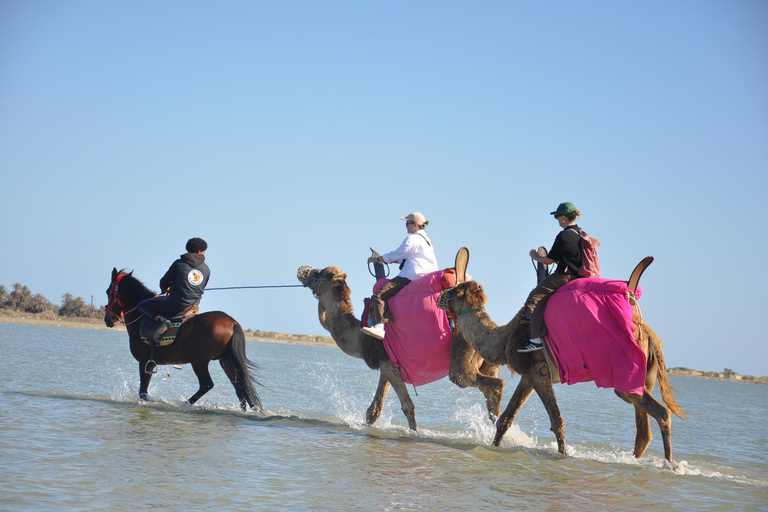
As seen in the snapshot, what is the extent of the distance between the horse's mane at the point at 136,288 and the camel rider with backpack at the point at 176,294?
34 cm

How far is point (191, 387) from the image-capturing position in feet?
54.4

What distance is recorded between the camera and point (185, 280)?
1114 centimetres

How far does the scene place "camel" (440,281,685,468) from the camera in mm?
8164

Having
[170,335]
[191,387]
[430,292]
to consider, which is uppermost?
[430,292]

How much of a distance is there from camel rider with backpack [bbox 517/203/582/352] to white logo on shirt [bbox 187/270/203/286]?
17.4 ft

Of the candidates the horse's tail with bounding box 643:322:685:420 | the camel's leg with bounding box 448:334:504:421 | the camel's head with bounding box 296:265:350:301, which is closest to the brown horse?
the camel's head with bounding box 296:265:350:301

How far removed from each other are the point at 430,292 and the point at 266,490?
4014mm

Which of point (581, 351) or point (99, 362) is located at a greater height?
point (581, 351)

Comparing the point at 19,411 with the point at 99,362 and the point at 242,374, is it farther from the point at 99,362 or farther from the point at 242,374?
the point at 99,362

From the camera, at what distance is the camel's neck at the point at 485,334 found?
8.76m

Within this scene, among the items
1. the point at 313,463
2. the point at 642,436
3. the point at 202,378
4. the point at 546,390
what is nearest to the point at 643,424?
the point at 642,436

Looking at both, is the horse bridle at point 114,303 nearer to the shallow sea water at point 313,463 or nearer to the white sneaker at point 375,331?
the shallow sea water at point 313,463

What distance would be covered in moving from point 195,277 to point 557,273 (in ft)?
18.6

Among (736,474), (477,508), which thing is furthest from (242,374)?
(736,474)
